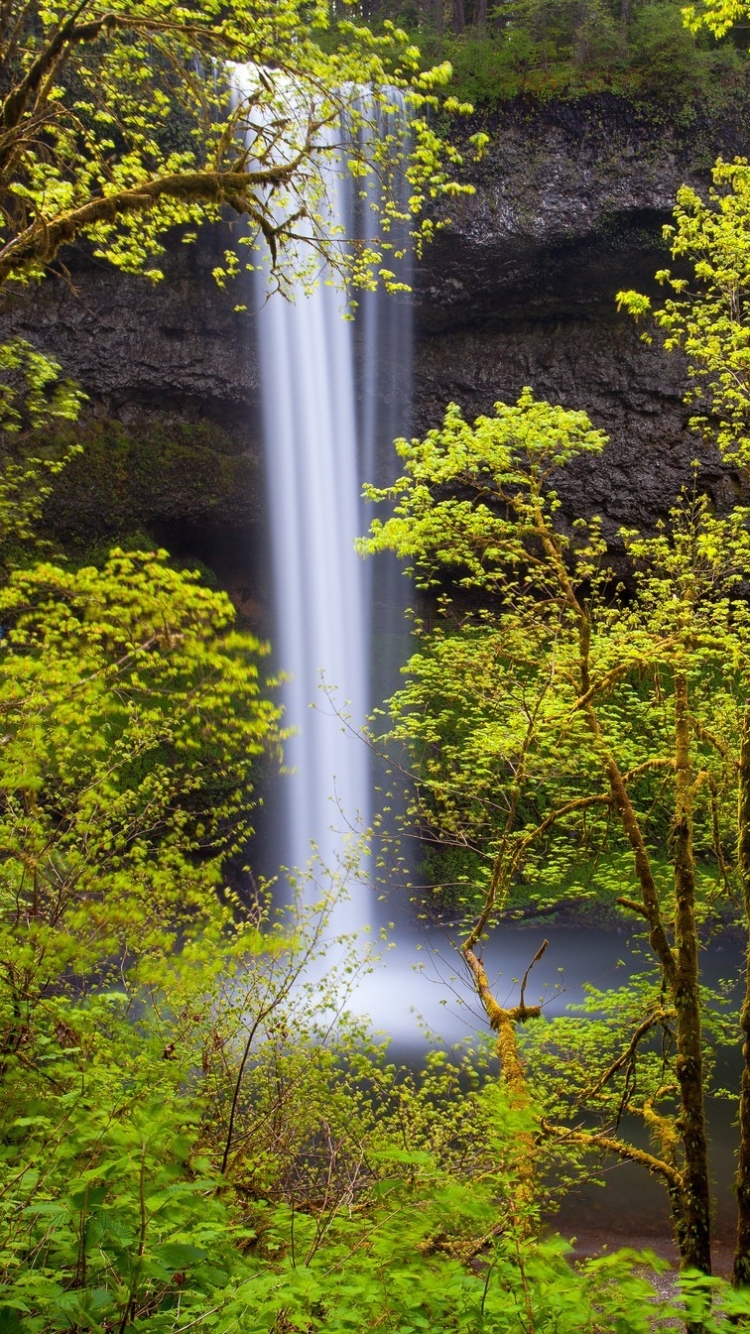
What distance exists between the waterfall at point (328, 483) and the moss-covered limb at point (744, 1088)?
13.5 meters

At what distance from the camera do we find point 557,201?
59.4 feet

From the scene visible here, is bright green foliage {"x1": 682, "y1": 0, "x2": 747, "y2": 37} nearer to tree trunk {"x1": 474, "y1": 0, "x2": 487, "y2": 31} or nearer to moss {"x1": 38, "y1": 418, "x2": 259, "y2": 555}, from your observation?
moss {"x1": 38, "y1": 418, "x2": 259, "y2": 555}

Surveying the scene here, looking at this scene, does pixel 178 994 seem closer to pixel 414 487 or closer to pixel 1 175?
pixel 414 487

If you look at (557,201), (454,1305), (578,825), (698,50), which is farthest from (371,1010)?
(698,50)

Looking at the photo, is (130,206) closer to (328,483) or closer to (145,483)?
(145,483)

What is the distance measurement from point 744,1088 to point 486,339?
1836 cm

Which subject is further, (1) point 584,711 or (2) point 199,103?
(1) point 584,711

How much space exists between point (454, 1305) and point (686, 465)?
19.4m

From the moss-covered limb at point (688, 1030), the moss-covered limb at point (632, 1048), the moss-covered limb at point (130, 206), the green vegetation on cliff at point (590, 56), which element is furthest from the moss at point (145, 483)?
the moss-covered limb at point (632, 1048)

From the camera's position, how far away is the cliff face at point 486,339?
18.0 metres

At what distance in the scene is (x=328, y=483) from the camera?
67.0 feet

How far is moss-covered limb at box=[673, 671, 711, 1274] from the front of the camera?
5086mm

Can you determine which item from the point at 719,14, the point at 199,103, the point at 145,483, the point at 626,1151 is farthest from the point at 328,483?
the point at 626,1151

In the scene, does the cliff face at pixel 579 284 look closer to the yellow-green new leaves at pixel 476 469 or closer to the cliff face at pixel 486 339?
the cliff face at pixel 486 339
